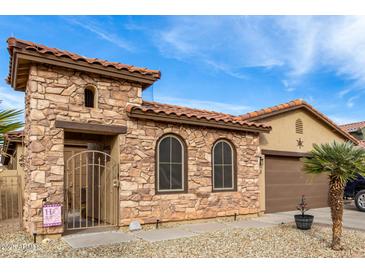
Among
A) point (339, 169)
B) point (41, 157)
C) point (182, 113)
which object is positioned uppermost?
point (182, 113)

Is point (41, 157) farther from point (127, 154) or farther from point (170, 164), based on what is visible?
point (170, 164)

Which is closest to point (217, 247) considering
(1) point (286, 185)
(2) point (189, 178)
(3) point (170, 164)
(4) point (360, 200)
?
(2) point (189, 178)

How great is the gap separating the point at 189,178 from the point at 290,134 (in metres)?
5.26

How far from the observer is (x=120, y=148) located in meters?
8.17

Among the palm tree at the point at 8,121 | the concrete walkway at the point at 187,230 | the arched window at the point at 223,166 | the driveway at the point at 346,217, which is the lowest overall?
the driveway at the point at 346,217

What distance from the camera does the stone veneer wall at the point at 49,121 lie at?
7102 millimetres

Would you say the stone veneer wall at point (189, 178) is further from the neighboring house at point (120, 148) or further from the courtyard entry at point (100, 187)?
the courtyard entry at point (100, 187)

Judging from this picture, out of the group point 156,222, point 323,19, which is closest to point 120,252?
point 156,222

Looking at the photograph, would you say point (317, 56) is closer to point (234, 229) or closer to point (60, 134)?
point (234, 229)

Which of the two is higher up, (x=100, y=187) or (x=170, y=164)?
(x=170, y=164)

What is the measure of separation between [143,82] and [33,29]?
343 centimetres

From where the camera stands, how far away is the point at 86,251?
613 cm

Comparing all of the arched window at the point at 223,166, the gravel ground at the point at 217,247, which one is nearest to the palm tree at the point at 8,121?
the gravel ground at the point at 217,247

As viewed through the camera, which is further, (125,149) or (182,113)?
(182,113)
